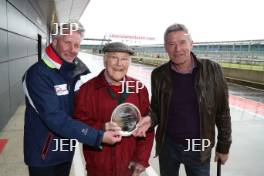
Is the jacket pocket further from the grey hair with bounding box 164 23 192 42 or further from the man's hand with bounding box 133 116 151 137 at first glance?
the grey hair with bounding box 164 23 192 42

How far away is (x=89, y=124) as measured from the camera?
2.39 meters

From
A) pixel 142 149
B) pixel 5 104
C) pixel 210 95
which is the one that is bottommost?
pixel 5 104

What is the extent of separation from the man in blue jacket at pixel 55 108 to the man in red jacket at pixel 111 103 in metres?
0.15

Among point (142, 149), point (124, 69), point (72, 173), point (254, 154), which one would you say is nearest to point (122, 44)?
point (124, 69)

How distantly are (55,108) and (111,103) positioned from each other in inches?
17.0

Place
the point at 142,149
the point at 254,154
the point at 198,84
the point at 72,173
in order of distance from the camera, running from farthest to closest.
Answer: the point at 254,154 < the point at 72,173 < the point at 198,84 < the point at 142,149

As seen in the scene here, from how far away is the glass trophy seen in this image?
6.81 ft

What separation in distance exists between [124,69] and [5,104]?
6.24 m

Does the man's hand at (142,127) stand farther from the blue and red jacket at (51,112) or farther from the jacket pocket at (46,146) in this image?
the jacket pocket at (46,146)

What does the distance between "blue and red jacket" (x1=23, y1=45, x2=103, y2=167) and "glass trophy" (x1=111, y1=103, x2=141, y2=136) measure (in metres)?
0.20

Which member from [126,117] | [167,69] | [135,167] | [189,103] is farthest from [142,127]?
[167,69]

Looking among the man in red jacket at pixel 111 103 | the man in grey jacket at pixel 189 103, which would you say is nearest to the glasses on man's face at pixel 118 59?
the man in red jacket at pixel 111 103

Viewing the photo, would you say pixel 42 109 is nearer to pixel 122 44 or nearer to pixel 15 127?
pixel 122 44

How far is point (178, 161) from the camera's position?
312 centimetres
